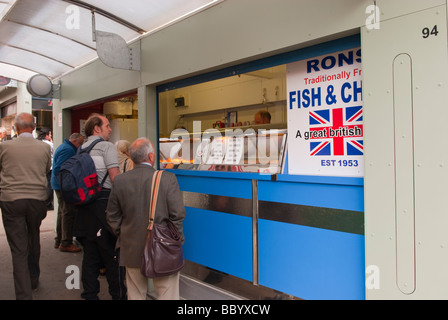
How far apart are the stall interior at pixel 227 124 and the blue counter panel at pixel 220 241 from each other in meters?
0.48

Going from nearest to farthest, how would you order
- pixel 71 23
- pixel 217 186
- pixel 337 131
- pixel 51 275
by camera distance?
pixel 337 131, pixel 217 186, pixel 71 23, pixel 51 275

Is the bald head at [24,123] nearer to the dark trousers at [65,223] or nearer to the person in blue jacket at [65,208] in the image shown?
the person in blue jacket at [65,208]

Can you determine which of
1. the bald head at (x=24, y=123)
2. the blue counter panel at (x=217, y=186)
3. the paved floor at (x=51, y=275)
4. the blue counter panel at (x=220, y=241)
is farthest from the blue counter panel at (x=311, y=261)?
the bald head at (x=24, y=123)

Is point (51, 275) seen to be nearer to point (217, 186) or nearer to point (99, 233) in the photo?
point (99, 233)

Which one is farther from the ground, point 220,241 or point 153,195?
point 153,195

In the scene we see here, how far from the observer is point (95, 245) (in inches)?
130

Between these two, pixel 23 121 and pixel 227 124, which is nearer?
pixel 23 121

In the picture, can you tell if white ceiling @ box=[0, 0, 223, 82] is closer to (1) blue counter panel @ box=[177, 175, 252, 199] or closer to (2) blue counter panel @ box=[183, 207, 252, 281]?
(1) blue counter panel @ box=[177, 175, 252, 199]

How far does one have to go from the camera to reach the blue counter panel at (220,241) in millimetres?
3201

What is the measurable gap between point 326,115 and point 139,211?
158cm

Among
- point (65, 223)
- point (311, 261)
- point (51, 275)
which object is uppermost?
point (311, 261)

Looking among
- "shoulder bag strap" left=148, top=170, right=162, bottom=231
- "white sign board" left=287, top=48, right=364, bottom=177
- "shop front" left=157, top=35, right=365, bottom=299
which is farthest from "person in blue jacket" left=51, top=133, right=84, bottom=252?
"white sign board" left=287, top=48, right=364, bottom=177

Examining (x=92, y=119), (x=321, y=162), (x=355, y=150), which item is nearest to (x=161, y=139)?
(x=92, y=119)

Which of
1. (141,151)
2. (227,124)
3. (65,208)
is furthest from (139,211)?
(65,208)
